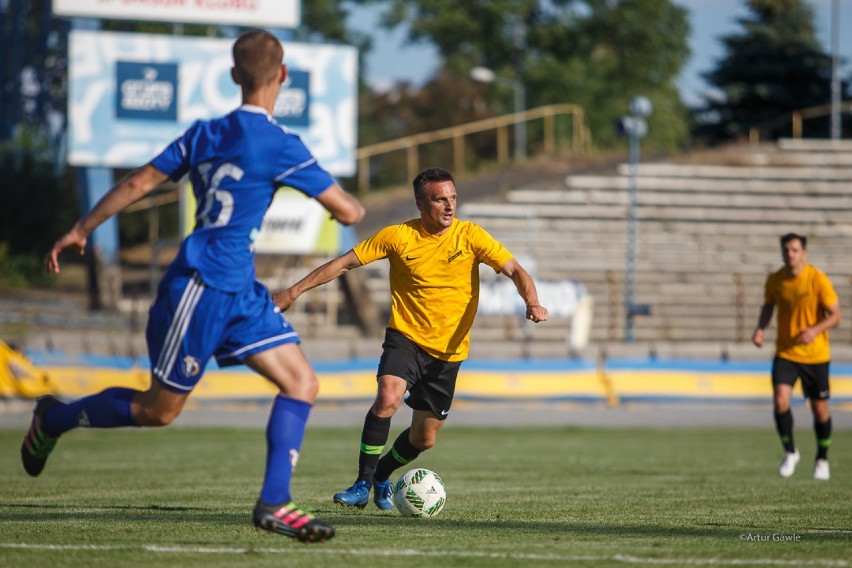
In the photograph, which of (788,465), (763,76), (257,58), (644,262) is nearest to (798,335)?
(788,465)

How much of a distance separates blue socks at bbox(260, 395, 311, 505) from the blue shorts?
1.07 feet

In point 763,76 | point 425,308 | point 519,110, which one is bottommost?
point 425,308

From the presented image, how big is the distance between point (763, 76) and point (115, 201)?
55264 mm

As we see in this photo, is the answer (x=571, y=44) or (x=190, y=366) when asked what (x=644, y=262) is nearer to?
(x=190, y=366)

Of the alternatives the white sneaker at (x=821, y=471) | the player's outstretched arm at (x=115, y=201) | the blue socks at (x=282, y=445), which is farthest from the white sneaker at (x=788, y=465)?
the player's outstretched arm at (x=115, y=201)

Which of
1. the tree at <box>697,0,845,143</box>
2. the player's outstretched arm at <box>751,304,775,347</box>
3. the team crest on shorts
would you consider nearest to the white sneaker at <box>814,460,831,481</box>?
the player's outstretched arm at <box>751,304,775,347</box>

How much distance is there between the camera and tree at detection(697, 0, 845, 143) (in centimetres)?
5656

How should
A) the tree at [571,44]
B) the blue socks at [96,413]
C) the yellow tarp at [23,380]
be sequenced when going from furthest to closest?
1. the tree at [571,44]
2. the yellow tarp at [23,380]
3. the blue socks at [96,413]

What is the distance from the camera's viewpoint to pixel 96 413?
646cm

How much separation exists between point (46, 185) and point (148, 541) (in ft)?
121

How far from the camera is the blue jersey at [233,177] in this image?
19.6 feet

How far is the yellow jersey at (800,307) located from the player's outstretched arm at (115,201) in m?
8.05

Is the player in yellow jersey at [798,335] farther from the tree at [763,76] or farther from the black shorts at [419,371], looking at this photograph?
the tree at [763,76]

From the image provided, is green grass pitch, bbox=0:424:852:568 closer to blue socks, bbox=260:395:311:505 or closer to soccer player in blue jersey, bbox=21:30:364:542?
blue socks, bbox=260:395:311:505
